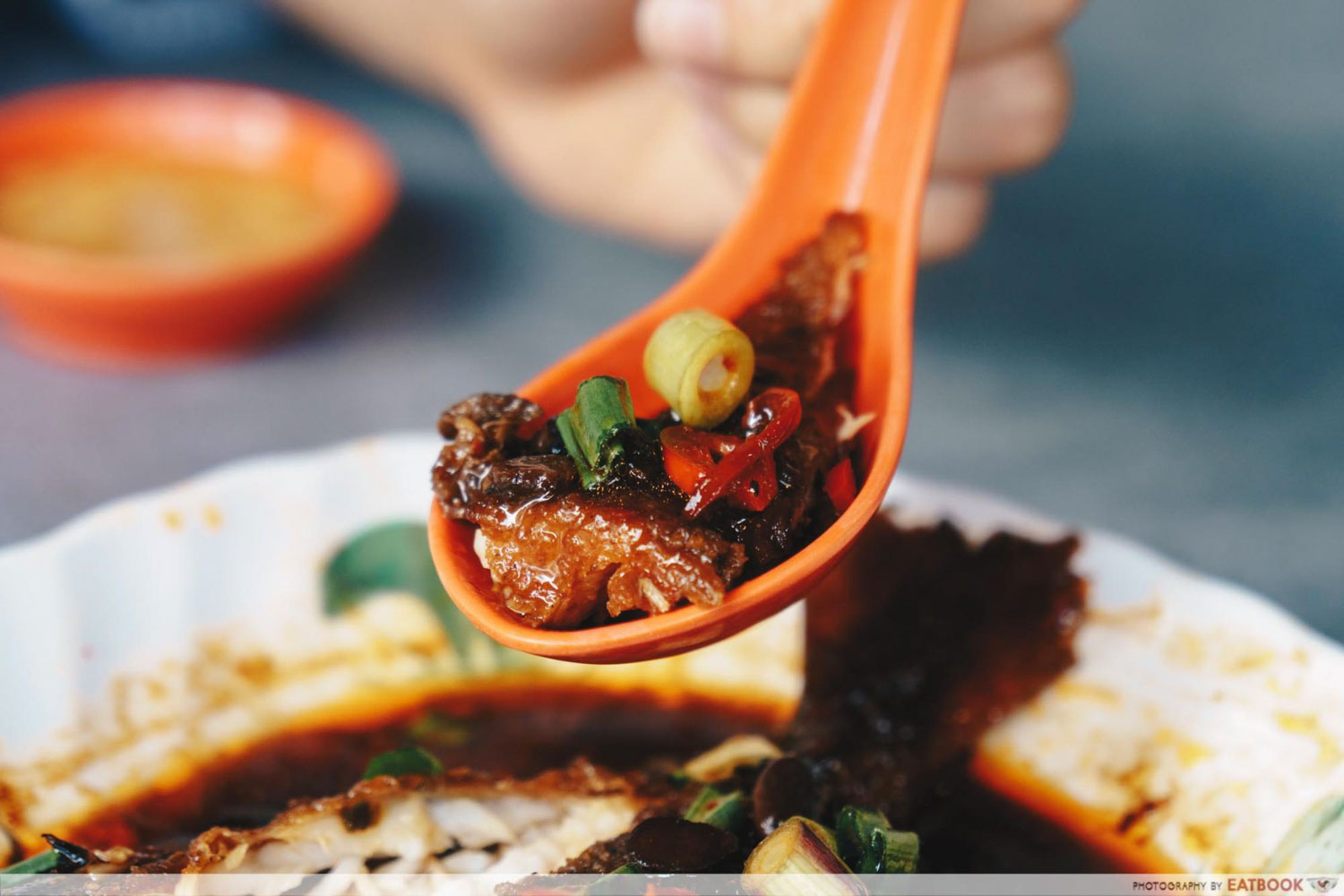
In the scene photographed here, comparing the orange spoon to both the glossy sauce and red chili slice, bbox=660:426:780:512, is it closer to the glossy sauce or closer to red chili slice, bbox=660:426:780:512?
red chili slice, bbox=660:426:780:512

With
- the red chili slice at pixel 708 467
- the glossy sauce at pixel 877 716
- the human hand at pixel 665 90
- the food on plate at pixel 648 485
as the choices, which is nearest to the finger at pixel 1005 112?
the human hand at pixel 665 90

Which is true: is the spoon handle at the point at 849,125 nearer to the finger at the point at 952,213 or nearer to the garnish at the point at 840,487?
the garnish at the point at 840,487

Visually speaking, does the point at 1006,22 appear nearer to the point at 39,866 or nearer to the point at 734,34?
the point at 734,34

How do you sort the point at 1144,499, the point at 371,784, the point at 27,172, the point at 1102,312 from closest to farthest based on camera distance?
the point at 371,784
the point at 1144,499
the point at 27,172
the point at 1102,312

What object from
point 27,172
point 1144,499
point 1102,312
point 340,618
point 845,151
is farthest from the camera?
point 1102,312

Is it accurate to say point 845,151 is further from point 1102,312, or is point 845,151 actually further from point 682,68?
point 1102,312

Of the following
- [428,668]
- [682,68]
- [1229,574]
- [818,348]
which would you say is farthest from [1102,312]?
[428,668]
